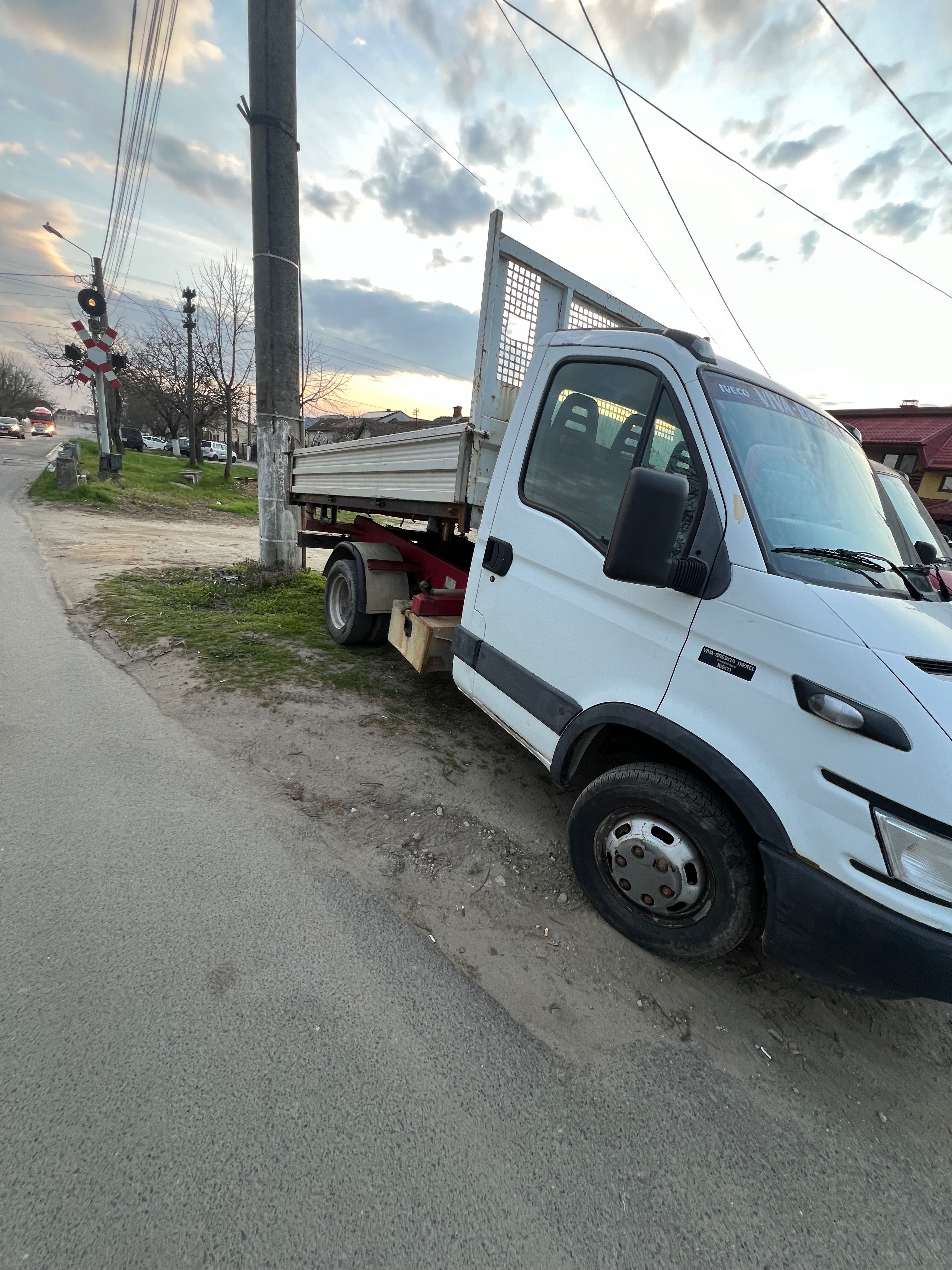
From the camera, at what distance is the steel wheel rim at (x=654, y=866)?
221cm

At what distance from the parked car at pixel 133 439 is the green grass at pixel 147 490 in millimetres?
10285

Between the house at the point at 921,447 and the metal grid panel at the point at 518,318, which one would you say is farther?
the house at the point at 921,447

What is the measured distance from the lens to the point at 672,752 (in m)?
2.34

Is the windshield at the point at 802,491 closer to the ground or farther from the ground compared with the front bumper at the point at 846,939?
farther from the ground

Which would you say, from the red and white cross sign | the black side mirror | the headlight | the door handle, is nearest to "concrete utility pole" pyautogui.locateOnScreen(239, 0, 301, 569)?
the door handle

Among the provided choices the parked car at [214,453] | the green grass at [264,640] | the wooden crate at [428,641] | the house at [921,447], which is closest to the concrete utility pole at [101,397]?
the green grass at [264,640]

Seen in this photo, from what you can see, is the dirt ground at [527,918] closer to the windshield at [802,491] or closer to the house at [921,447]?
the windshield at [802,491]

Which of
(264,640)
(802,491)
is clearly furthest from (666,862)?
(264,640)

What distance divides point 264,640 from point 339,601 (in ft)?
2.62

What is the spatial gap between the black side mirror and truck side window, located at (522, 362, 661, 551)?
1.47 feet

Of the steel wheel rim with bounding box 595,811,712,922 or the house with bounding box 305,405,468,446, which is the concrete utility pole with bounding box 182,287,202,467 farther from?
the steel wheel rim with bounding box 595,811,712,922

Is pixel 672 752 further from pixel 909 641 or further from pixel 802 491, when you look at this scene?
pixel 802 491

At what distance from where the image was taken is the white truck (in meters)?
1.69

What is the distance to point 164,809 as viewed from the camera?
2887mm
